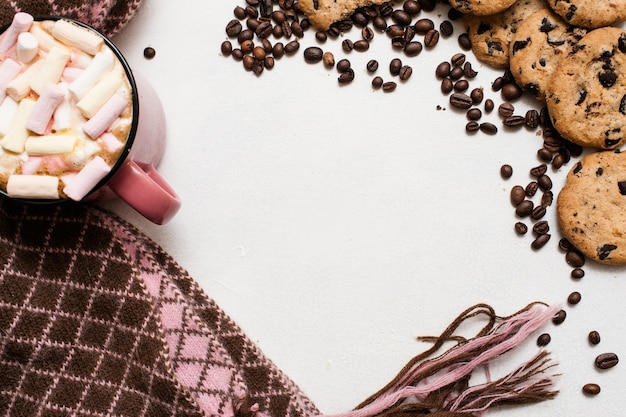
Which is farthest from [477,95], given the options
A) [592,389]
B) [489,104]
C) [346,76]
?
[592,389]

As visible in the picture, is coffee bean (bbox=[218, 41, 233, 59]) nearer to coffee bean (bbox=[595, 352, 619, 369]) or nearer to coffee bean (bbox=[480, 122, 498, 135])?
coffee bean (bbox=[480, 122, 498, 135])

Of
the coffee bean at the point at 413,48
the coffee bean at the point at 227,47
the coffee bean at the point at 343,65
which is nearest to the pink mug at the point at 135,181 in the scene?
the coffee bean at the point at 227,47

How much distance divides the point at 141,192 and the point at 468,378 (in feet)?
2.15

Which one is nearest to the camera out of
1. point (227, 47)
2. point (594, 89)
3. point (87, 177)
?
point (87, 177)

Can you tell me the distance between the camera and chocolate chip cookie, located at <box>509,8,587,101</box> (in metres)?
1.17

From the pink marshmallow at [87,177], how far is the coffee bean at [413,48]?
0.56 metres

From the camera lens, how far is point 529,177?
4.01 feet

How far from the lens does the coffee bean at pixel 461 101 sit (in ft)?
3.97

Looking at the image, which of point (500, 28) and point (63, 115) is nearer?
point (63, 115)

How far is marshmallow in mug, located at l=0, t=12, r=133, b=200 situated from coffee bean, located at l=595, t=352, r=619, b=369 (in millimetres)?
875

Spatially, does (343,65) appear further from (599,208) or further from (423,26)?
(599,208)

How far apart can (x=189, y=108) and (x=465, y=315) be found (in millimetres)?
615

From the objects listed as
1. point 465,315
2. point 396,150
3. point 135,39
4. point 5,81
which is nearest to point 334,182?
point 396,150

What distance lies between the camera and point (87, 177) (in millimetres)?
971
